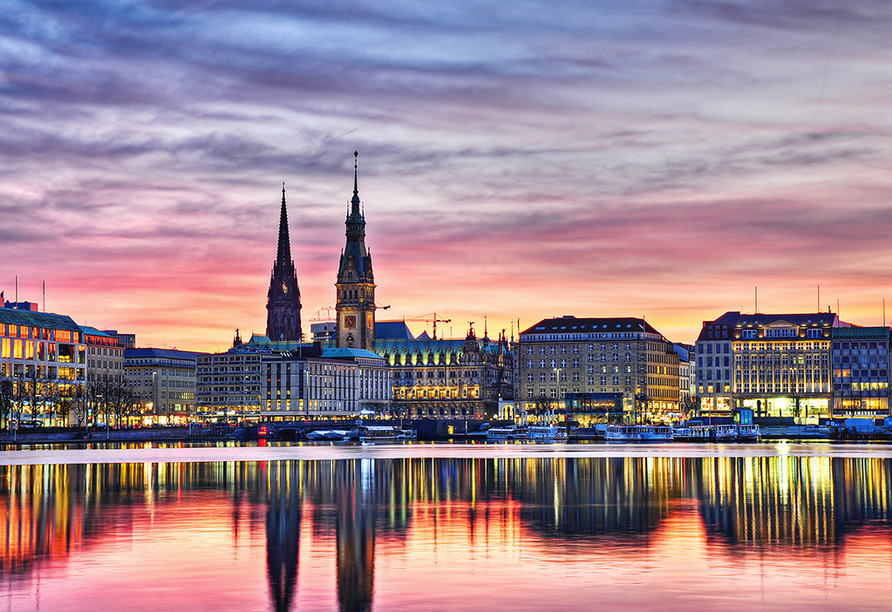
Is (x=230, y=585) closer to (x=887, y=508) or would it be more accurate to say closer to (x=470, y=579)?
(x=470, y=579)

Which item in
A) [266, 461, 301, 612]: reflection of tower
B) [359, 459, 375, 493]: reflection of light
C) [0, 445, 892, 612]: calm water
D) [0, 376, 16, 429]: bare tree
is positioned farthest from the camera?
[0, 376, 16, 429]: bare tree

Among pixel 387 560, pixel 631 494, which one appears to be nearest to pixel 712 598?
pixel 387 560

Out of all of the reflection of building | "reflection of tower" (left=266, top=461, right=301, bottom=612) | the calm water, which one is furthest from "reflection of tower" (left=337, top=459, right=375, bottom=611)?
"reflection of tower" (left=266, top=461, right=301, bottom=612)

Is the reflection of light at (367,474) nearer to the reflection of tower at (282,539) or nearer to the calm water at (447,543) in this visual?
the calm water at (447,543)

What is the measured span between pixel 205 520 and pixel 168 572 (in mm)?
14654

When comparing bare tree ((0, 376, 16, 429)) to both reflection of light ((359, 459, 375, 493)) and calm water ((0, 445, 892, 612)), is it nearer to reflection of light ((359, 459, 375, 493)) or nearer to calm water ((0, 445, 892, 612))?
reflection of light ((359, 459, 375, 493))

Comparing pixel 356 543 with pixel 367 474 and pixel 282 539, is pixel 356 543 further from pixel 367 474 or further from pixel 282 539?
pixel 367 474

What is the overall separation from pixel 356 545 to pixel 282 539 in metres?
2.94

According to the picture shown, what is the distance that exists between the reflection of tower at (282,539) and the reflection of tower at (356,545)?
49.4 inches

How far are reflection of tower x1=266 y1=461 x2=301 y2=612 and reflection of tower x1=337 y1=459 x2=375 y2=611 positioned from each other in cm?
125

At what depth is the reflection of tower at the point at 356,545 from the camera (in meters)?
31.0

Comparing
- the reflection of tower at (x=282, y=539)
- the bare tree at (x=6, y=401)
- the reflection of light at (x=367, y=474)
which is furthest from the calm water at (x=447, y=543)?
the bare tree at (x=6, y=401)

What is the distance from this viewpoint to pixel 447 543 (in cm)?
4153

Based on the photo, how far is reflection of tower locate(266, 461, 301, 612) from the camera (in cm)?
3151
